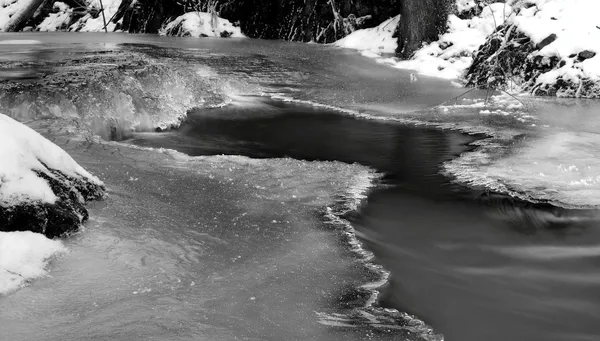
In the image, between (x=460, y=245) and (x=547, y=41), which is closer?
(x=460, y=245)

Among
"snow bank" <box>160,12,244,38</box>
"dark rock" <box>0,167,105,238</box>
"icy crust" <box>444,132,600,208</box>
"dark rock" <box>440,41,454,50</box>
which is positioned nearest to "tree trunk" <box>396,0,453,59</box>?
"dark rock" <box>440,41,454,50</box>

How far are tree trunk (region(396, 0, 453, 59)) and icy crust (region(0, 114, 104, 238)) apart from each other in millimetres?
10460

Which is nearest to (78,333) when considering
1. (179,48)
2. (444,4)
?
(444,4)

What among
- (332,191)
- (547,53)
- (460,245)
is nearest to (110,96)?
(332,191)

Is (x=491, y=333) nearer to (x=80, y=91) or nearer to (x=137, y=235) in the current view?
(x=137, y=235)

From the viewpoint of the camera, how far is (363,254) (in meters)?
3.84

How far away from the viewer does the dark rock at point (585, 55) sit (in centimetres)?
877

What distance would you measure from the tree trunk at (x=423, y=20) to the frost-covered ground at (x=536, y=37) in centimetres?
20

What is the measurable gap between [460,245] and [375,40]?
12.6 metres

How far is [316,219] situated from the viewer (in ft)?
14.1

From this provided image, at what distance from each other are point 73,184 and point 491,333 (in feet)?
9.22

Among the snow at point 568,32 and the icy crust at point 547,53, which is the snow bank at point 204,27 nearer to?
the icy crust at point 547,53

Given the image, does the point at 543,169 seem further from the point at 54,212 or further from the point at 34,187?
the point at 34,187

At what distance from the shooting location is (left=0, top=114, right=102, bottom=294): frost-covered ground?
123 inches
